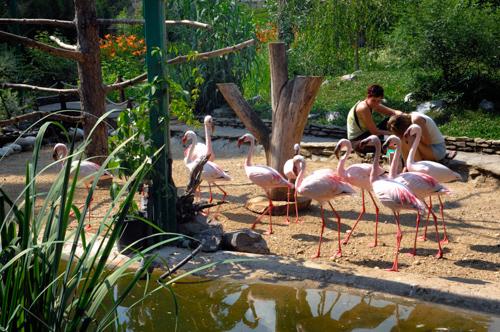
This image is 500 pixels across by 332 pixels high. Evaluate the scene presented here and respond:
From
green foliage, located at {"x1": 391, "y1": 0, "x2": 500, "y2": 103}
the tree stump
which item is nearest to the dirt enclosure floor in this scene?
the tree stump

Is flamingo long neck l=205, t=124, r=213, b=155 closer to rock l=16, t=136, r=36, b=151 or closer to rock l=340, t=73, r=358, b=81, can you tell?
rock l=16, t=136, r=36, b=151

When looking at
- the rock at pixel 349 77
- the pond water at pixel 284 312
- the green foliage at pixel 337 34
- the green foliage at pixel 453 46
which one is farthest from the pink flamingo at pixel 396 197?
the green foliage at pixel 337 34

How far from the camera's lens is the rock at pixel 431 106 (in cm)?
1064

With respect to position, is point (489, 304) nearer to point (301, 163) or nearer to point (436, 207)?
point (301, 163)

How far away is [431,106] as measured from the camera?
10727 mm

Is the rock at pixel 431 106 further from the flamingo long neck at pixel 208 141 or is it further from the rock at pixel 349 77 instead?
the flamingo long neck at pixel 208 141

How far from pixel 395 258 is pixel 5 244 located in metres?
3.22

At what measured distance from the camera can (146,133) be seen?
16.1ft

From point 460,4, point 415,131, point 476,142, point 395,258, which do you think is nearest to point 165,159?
point 395,258

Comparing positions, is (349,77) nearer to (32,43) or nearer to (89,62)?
(89,62)

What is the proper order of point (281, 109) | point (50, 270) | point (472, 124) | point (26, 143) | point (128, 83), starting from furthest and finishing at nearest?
point (26, 143) → point (472, 124) → point (281, 109) → point (128, 83) → point (50, 270)

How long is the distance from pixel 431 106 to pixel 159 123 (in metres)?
6.90

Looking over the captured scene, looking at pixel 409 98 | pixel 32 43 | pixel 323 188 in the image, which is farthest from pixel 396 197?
pixel 409 98

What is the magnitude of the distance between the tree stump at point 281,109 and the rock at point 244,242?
1751 mm
